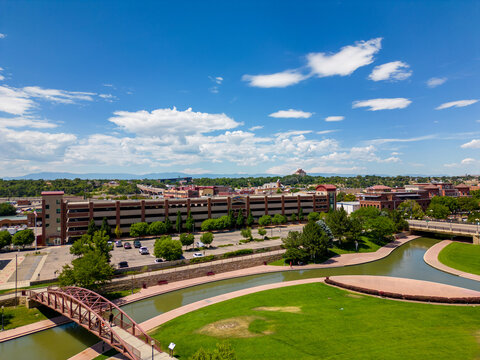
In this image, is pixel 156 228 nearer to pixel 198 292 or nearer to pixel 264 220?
pixel 264 220

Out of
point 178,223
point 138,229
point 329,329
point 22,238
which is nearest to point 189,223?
point 178,223

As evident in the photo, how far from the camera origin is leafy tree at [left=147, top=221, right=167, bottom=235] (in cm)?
7619

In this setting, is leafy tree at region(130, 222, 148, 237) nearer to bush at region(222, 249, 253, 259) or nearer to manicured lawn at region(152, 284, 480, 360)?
bush at region(222, 249, 253, 259)

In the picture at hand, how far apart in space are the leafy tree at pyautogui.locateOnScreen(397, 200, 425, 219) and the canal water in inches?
1259

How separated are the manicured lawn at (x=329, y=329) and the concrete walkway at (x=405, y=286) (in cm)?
458

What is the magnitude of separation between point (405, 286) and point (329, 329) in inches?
796

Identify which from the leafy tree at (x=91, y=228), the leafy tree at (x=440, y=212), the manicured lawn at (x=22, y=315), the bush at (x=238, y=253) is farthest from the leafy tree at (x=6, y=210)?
the leafy tree at (x=440, y=212)

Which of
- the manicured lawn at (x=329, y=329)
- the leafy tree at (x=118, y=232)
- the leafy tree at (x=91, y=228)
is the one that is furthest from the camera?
the leafy tree at (x=118, y=232)

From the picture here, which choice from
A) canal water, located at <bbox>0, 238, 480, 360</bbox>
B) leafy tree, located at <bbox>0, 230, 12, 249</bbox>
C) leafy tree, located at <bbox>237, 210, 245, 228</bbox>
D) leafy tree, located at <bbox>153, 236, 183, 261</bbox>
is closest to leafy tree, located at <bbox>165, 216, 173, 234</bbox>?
leafy tree, located at <bbox>237, 210, 245, 228</bbox>

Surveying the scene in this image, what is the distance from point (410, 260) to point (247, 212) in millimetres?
50598

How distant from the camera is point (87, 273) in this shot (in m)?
36.9

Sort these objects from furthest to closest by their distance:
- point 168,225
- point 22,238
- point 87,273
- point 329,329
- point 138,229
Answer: point 168,225
point 138,229
point 22,238
point 87,273
point 329,329

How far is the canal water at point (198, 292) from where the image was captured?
2822 centimetres

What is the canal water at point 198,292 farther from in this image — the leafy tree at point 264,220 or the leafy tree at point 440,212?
the leafy tree at point 264,220
